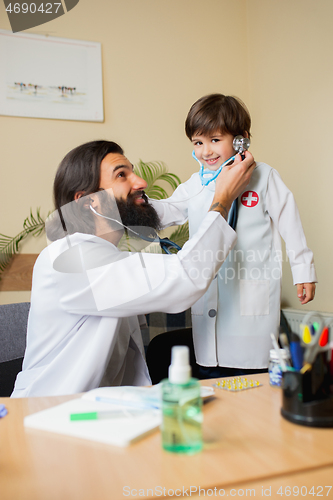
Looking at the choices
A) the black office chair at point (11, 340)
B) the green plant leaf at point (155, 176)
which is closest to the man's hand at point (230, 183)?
the black office chair at point (11, 340)

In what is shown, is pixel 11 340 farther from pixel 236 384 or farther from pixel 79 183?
pixel 236 384

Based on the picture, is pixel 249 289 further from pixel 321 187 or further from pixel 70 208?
pixel 321 187

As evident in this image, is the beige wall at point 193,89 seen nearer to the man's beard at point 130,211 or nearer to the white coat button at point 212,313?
the white coat button at point 212,313

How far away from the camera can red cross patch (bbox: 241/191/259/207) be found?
169cm

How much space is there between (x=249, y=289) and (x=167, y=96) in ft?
7.27

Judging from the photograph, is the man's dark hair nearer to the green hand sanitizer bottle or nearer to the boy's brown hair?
the boy's brown hair

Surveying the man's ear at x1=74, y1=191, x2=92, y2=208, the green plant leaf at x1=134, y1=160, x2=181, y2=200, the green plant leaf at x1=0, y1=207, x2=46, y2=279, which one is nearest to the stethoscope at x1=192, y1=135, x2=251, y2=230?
the man's ear at x1=74, y1=191, x2=92, y2=208

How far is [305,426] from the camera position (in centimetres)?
77

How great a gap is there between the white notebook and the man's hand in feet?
2.43

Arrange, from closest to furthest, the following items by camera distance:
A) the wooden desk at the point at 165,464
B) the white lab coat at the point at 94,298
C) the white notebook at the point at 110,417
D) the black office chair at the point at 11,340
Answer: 1. the wooden desk at the point at 165,464
2. the white notebook at the point at 110,417
3. the white lab coat at the point at 94,298
4. the black office chair at the point at 11,340

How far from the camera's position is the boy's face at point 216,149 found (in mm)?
1752

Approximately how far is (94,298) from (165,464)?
0.67m

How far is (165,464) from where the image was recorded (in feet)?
2.09

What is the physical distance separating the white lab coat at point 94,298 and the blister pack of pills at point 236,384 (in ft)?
0.97
